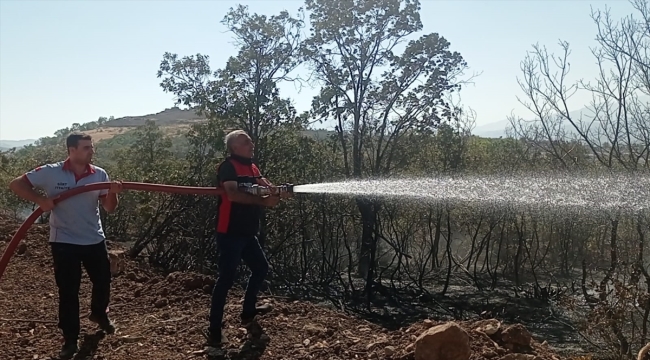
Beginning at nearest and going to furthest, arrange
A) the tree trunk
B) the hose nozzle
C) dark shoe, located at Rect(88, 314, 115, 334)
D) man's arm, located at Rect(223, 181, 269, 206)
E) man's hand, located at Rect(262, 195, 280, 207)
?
man's arm, located at Rect(223, 181, 269, 206), the hose nozzle, man's hand, located at Rect(262, 195, 280, 207), dark shoe, located at Rect(88, 314, 115, 334), the tree trunk

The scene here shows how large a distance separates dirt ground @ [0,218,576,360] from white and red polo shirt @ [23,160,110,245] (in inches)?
36.1

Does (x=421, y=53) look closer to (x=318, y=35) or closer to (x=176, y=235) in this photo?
(x=318, y=35)

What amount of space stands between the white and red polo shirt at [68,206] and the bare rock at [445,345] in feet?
8.29

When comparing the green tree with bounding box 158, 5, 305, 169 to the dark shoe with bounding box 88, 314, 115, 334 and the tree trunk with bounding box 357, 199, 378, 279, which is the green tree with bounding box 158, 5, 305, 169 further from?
the dark shoe with bounding box 88, 314, 115, 334

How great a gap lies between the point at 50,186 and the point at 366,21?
54.3 feet

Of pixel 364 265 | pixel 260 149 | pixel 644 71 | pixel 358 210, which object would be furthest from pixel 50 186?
pixel 364 265

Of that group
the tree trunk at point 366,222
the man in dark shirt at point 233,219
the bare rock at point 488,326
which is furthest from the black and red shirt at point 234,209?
the tree trunk at point 366,222

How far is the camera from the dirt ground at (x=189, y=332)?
14.0 ft

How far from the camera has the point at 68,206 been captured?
13.8ft

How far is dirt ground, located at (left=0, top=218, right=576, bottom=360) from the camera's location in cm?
427

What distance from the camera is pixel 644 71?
38.9 feet

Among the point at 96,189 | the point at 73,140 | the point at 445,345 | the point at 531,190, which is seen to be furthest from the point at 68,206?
the point at 531,190

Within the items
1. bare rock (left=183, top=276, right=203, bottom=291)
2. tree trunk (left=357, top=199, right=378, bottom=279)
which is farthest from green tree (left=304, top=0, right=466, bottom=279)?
bare rock (left=183, top=276, right=203, bottom=291)

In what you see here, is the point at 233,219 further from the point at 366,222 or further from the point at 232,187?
the point at 366,222
